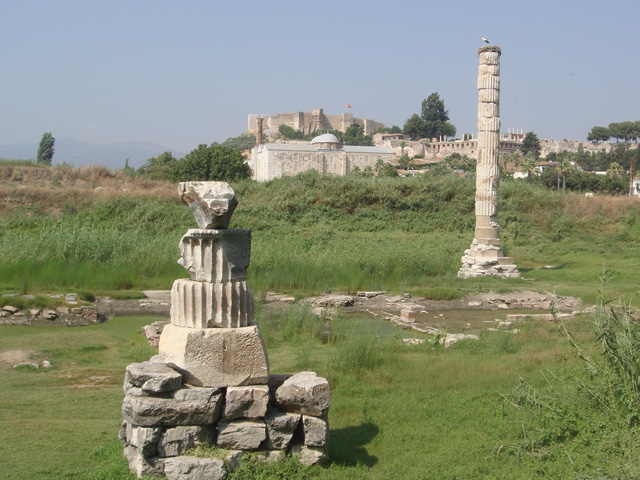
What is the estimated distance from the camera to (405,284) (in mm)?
15094

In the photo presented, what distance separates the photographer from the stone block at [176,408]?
14.2 ft

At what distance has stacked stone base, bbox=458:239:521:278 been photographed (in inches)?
665

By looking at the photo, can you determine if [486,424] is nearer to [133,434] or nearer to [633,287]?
[133,434]

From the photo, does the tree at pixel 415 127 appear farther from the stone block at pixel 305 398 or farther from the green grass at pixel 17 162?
the stone block at pixel 305 398

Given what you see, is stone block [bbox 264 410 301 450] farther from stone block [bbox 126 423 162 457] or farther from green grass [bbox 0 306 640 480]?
stone block [bbox 126 423 162 457]

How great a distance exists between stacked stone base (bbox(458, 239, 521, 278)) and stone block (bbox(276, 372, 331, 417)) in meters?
12.8

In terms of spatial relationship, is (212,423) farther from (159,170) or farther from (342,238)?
(159,170)

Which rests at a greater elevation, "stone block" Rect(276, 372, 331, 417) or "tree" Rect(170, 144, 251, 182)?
"tree" Rect(170, 144, 251, 182)

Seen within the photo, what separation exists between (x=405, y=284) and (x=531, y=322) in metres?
4.63

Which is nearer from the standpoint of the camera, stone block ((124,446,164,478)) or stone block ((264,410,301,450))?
stone block ((124,446,164,478))

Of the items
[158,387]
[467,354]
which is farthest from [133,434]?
[467,354]

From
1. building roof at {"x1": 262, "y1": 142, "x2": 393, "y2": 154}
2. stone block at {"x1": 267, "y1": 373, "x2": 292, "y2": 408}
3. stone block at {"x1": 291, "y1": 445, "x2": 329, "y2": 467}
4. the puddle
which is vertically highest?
building roof at {"x1": 262, "y1": 142, "x2": 393, "y2": 154}

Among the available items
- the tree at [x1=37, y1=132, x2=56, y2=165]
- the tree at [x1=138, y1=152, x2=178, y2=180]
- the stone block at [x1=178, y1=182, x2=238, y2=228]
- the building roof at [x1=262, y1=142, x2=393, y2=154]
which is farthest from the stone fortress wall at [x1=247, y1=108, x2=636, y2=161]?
the stone block at [x1=178, y1=182, x2=238, y2=228]

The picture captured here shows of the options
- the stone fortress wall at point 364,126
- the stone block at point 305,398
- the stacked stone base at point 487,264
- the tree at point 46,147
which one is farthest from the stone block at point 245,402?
the stone fortress wall at point 364,126
